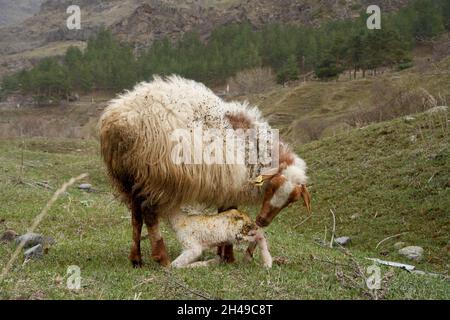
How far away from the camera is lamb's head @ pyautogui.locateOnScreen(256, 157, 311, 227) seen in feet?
22.4

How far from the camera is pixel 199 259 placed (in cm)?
757

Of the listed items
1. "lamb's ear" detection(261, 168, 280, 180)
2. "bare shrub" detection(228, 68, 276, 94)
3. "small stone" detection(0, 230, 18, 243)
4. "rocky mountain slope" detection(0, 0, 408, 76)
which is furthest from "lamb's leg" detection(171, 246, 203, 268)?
"rocky mountain slope" detection(0, 0, 408, 76)

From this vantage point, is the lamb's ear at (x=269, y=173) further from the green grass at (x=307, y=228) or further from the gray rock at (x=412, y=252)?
the gray rock at (x=412, y=252)

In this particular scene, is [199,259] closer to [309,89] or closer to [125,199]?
[125,199]

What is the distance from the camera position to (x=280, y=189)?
6832 millimetres

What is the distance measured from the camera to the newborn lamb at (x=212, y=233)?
681cm

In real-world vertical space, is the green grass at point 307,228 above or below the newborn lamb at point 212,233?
below

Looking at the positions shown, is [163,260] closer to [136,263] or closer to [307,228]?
[136,263]

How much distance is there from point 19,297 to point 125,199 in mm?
2555

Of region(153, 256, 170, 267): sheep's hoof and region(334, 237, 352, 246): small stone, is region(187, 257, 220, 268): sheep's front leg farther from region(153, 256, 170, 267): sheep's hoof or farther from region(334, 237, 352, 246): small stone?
region(334, 237, 352, 246): small stone

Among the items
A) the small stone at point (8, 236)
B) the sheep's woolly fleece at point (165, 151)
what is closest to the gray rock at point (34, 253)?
the sheep's woolly fleece at point (165, 151)

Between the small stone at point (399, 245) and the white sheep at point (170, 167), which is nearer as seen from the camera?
the white sheep at point (170, 167)

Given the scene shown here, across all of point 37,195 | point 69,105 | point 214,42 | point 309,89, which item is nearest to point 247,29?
point 214,42

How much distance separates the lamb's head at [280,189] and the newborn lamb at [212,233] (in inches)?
8.6
